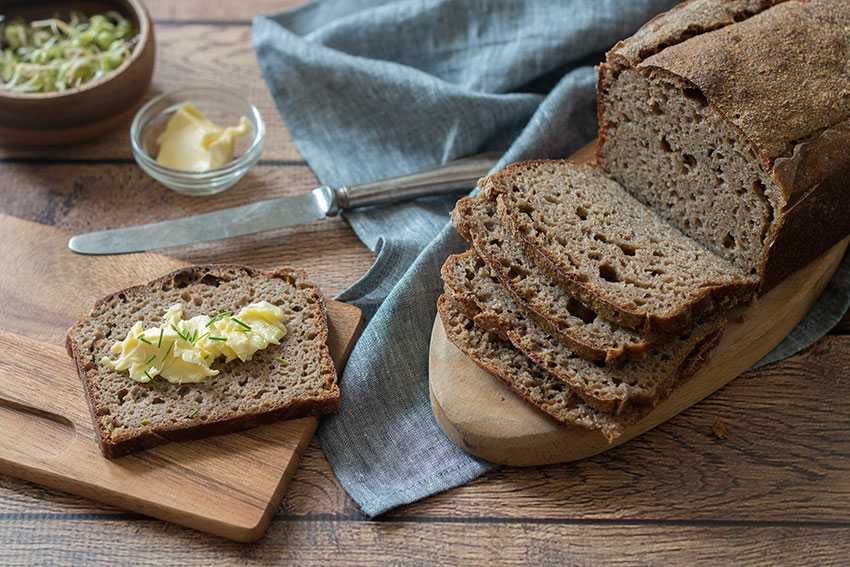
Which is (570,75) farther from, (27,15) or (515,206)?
(27,15)

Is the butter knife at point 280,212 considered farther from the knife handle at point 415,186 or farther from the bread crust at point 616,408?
the bread crust at point 616,408

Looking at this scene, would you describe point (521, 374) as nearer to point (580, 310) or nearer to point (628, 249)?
point (580, 310)

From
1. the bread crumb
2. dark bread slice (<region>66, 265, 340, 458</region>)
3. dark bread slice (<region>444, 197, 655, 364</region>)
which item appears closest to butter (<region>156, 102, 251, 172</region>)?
dark bread slice (<region>66, 265, 340, 458</region>)

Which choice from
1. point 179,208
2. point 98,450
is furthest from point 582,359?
point 179,208

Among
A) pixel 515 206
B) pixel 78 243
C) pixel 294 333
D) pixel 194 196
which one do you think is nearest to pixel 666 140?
pixel 515 206

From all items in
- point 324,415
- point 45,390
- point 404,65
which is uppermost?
point 404,65

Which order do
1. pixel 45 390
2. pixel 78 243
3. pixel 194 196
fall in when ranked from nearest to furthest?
1. pixel 45 390
2. pixel 78 243
3. pixel 194 196

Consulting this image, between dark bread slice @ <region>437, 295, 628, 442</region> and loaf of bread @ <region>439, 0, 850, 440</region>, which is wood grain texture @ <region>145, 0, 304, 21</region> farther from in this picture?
dark bread slice @ <region>437, 295, 628, 442</region>
